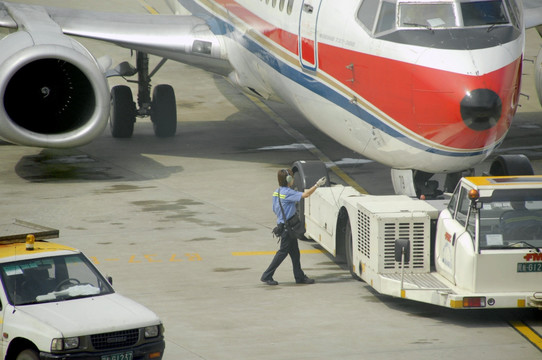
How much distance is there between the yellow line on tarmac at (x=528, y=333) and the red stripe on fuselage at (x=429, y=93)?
3166mm

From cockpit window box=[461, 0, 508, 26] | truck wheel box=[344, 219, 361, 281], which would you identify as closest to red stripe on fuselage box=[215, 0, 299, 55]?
cockpit window box=[461, 0, 508, 26]

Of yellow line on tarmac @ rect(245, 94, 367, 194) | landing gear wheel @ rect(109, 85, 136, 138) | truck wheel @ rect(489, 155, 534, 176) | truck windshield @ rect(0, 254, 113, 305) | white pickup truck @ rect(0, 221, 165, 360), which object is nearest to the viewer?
white pickup truck @ rect(0, 221, 165, 360)

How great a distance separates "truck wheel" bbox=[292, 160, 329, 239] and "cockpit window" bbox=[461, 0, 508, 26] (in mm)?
3594

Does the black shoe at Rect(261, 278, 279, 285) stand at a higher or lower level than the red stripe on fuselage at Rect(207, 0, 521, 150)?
lower

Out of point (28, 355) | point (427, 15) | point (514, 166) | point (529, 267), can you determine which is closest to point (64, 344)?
point (28, 355)

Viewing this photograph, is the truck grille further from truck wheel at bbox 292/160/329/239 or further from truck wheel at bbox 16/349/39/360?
truck wheel at bbox 292/160/329/239

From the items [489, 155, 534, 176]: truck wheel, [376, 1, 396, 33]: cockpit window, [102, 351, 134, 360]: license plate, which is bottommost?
[102, 351, 134, 360]: license plate

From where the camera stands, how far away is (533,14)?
23750 millimetres

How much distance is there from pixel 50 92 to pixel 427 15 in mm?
9054

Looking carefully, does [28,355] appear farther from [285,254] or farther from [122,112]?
[122,112]

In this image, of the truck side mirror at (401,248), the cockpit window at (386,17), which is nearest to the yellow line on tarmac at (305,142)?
the cockpit window at (386,17)

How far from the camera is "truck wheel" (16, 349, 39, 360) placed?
10336 mm

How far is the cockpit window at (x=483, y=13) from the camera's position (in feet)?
51.4

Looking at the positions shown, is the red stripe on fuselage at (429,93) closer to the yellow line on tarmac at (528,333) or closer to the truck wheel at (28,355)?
the yellow line on tarmac at (528,333)
